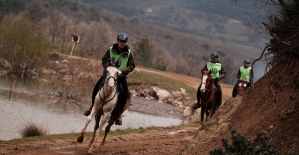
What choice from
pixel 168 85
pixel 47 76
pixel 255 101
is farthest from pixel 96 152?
pixel 168 85

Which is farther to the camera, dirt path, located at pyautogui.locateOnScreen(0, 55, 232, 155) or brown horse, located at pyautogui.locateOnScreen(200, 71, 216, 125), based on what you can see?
brown horse, located at pyautogui.locateOnScreen(200, 71, 216, 125)

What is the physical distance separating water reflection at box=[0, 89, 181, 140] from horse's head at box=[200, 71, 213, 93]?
5530mm

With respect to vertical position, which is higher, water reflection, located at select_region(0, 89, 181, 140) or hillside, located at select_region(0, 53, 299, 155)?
Answer: hillside, located at select_region(0, 53, 299, 155)

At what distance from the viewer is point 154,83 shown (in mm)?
44812

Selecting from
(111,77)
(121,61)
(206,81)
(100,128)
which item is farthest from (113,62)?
(206,81)

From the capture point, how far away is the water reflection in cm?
2084

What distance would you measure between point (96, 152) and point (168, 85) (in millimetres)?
31477

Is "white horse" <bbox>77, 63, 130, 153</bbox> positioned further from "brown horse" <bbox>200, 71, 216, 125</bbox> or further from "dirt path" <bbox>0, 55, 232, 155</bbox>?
"brown horse" <bbox>200, 71, 216, 125</bbox>

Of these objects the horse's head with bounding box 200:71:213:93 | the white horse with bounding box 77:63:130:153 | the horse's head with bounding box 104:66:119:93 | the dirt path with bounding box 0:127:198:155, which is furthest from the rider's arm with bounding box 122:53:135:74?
the horse's head with bounding box 200:71:213:93

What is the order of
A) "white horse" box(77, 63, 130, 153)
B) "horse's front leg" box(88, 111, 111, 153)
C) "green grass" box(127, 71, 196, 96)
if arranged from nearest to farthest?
"white horse" box(77, 63, 130, 153) < "horse's front leg" box(88, 111, 111, 153) < "green grass" box(127, 71, 196, 96)

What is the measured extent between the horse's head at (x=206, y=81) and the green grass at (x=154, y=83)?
83.6 ft

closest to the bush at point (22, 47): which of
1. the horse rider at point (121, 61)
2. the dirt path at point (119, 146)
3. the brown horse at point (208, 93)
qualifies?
the dirt path at point (119, 146)

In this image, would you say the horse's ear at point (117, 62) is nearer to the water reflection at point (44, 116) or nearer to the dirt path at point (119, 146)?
the dirt path at point (119, 146)

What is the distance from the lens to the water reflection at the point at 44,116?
68.4 ft
